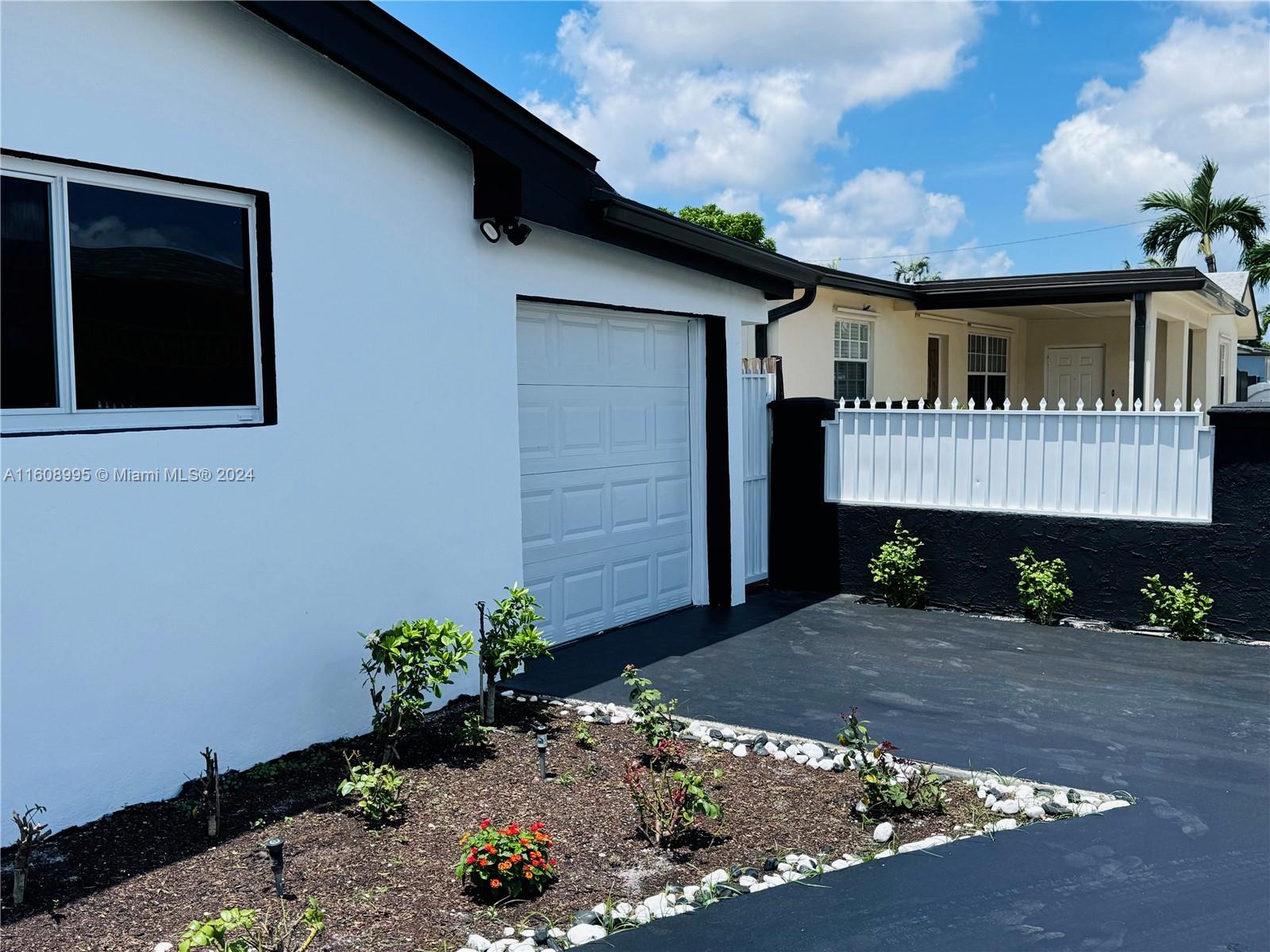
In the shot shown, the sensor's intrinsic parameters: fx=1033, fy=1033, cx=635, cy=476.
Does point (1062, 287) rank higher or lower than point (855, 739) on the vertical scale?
higher

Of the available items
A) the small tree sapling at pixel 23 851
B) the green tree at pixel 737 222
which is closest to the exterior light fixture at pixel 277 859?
the small tree sapling at pixel 23 851

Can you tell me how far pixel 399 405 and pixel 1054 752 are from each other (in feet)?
12.9

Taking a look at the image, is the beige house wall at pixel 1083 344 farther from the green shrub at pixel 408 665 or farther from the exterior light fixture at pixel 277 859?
the exterior light fixture at pixel 277 859

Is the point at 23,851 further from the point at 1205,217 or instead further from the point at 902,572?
the point at 1205,217

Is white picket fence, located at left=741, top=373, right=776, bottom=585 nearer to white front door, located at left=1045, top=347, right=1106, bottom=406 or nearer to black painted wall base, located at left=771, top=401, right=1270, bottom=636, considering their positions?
black painted wall base, located at left=771, top=401, right=1270, bottom=636

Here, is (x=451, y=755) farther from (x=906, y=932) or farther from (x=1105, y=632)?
(x=1105, y=632)

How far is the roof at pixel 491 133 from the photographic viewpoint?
5.05 meters

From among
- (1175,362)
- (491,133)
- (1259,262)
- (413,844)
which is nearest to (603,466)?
(491,133)

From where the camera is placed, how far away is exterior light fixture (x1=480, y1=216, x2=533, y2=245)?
6.27m

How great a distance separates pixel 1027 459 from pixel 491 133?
528 centimetres

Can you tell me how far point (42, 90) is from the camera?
409 cm

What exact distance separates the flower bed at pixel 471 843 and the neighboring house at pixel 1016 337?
675 cm

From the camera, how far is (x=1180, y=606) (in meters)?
7.77

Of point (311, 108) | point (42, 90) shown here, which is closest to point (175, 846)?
point (42, 90)
